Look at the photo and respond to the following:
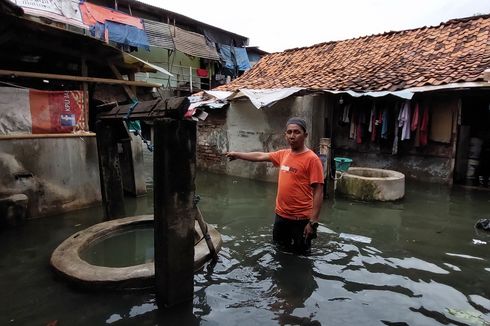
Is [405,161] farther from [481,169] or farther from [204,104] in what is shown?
[204,104]

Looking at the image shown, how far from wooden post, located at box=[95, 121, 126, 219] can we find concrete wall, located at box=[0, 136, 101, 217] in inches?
88.5

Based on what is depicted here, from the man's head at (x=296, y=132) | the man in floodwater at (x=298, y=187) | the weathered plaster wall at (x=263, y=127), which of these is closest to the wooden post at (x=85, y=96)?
the man in floodwater at (x=298, y=187)

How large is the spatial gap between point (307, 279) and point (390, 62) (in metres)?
9.69

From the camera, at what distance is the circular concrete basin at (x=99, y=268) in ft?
14.2

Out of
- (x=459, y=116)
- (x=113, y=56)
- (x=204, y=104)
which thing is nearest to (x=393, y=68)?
(x=459, y=116)

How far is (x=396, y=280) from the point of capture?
481 cm

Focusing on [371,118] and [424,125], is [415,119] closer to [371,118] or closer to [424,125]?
[424,125]

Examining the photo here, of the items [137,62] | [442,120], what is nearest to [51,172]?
[137,62]

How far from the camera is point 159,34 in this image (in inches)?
757

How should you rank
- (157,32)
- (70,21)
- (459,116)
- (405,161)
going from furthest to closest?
1. (157,32)
2. (70,21)
3. (405,161)
4. (459,116)

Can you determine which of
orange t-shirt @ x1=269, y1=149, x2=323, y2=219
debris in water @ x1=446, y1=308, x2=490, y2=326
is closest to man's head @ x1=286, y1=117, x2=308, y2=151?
orange t-shirt @ x1=269, y1=149, x2=323, y2=219

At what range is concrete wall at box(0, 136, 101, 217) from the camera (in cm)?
706

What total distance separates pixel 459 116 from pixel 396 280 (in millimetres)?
7472

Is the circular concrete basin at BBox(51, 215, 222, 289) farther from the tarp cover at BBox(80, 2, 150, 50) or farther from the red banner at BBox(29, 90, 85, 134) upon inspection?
the tarp cover at BBox(80, 2, 150, 50)
